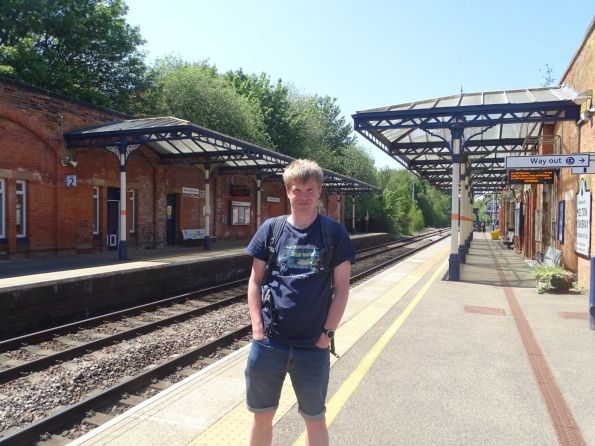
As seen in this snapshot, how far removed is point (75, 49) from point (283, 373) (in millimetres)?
28292

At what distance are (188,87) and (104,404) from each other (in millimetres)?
25216

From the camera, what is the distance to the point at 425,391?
454cm

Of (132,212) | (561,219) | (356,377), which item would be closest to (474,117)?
(561,219)

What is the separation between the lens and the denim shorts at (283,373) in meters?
2.70

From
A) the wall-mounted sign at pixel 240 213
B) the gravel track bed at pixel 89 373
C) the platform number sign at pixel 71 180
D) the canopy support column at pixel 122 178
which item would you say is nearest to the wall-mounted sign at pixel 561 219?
the gravel track bed at pixel 89 373

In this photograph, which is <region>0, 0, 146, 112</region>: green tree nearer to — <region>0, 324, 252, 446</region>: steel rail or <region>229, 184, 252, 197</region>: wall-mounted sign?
<region>229, 184, 252, 197</region>: wall-mounted sign

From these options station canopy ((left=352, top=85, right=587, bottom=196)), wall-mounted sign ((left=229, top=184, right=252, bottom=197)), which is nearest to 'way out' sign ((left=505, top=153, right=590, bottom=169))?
station canopy ((left=352, top=85, right=587, bottom=196))

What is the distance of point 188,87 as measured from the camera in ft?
91.5

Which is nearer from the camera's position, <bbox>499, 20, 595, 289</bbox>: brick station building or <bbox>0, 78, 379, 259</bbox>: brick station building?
<bbox>499, 20, 595, 289</bbox>: brick station building

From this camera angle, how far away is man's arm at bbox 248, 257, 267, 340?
2.76 m

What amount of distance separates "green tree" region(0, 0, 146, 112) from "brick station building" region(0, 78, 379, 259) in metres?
7.99

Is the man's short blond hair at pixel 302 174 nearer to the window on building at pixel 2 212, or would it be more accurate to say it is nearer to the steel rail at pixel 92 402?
the steel rail at pixel 92 402

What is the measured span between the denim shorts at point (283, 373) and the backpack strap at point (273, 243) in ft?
1.24

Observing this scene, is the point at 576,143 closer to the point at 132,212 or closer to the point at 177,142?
the point at 177,142
